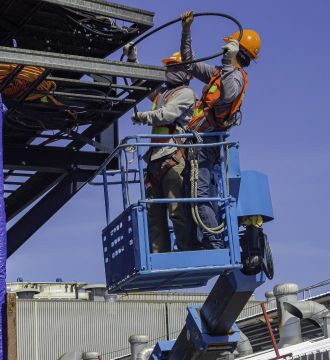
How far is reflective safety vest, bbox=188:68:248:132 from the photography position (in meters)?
9.27

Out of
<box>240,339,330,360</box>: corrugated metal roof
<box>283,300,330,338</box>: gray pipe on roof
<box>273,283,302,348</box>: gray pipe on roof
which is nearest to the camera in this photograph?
<box>240,339,330,360</box>: corrugated metal roof

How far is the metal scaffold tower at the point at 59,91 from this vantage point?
1034 cm

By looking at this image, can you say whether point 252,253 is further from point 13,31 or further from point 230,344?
point 13,31

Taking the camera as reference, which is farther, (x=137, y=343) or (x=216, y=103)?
(x=137, y=343)

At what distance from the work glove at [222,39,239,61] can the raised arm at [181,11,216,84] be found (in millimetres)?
615

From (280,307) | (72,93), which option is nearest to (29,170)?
(72,93)

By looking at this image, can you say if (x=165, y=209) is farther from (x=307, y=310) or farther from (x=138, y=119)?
(x=307, y=310)

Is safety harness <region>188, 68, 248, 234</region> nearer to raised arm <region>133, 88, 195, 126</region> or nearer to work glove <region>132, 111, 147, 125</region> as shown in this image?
raised arm <region>133, 88, 195, 126</region>

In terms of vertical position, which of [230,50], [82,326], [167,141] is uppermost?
[82,326]

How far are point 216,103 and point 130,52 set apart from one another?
6.06 feet

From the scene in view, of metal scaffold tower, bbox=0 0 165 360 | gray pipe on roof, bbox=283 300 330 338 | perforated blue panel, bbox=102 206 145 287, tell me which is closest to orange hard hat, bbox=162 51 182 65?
metal scaffold tower, bbox=0 0 165 360

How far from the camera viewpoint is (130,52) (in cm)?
1077

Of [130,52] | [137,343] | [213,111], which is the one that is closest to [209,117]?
[213,111]

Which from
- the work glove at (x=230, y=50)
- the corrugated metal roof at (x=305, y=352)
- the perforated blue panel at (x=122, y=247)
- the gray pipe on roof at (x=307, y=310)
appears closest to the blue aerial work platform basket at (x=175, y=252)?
the perforated blue panel at (x=122, y=247)
